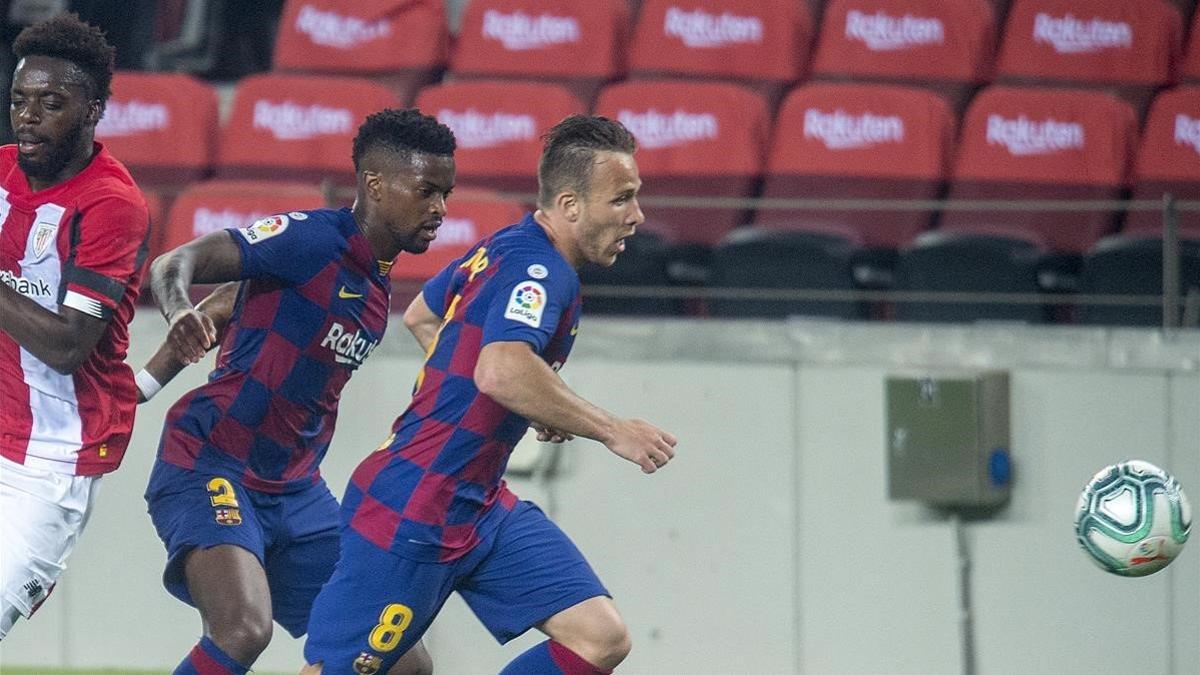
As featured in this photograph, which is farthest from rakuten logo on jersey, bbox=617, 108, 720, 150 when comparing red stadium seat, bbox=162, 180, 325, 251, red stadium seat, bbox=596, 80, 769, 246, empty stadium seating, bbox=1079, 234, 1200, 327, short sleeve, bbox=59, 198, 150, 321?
short sleeve, bbox=59, 198, 150, 321

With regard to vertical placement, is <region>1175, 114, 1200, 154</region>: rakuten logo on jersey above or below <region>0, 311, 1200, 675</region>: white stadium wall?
above

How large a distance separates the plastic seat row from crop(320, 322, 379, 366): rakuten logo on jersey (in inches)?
162

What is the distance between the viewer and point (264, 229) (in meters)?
5.10

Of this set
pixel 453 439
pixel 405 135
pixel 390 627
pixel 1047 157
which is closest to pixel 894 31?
pixel 1047 157

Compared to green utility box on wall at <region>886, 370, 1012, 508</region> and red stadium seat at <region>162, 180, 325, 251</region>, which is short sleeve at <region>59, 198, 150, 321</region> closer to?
green utility box on wall at <region>886, 370, 1012, 508</region>

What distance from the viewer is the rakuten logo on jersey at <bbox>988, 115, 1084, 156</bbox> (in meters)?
8.21

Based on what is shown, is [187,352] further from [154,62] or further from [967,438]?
[154,62]

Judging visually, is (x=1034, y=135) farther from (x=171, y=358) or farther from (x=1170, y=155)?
(x=171, y=358)

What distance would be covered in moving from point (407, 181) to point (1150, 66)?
187 inches

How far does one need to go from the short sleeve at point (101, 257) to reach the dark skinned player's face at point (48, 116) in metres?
0.16

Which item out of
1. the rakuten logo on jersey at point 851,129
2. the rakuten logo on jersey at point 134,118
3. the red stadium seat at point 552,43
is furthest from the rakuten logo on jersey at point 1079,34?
the rakuten logo on jersey at point 134,118

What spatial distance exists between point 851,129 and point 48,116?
15.1 feet

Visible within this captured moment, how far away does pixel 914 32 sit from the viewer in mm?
8742

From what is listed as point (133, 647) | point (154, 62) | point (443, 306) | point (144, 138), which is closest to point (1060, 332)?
point (443, 306)
